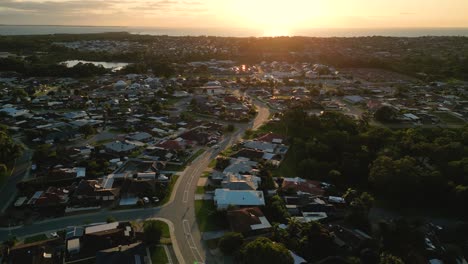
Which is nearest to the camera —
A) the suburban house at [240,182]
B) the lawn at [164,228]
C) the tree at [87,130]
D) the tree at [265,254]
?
the tree at [265,254]

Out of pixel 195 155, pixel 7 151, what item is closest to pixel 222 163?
pixel 195 155

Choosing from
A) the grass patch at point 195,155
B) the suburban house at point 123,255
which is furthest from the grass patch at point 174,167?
the suburban house at point 123,255

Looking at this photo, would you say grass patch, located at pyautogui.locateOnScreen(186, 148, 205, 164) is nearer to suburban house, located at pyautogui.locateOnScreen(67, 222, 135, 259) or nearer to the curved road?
the curved road

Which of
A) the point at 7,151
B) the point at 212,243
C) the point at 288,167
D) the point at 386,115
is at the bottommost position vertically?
the point at 212,243

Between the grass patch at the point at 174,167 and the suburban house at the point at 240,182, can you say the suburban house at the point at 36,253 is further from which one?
the grass patch at the point at 174,167

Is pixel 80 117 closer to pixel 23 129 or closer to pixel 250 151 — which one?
pixel 23 129

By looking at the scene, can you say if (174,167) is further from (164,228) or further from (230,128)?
(230,128)
